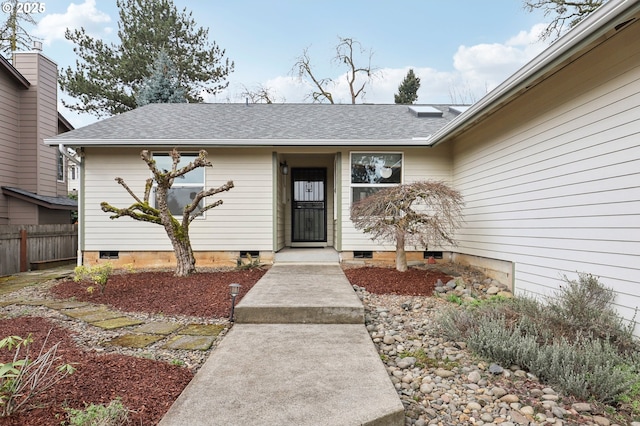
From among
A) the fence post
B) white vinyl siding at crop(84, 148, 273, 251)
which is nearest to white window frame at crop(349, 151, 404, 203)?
→ white vinyl siding at crop(84, 148, 273, 251)

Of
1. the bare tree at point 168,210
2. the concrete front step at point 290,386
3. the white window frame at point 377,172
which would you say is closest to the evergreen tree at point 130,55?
the bare tree at point 168,210

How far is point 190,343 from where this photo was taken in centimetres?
292

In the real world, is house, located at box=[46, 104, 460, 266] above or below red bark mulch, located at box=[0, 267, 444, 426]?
above

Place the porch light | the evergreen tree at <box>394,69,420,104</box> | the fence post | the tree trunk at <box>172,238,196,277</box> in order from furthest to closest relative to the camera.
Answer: the evergreen tree at <box>394,69,420,104</box> → the porch light → the fence post → the tree trunk at <box>172,238,196,277</box>

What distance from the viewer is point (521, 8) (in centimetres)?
1022

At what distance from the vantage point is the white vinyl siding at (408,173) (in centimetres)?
699

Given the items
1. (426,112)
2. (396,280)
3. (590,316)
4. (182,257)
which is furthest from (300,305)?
(426,112)

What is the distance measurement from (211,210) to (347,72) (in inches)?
524

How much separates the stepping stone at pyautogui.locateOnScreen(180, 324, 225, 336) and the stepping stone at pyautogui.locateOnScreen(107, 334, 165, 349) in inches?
9.5

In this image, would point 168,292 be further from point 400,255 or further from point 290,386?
point 400,255

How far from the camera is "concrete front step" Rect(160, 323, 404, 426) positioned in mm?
1728

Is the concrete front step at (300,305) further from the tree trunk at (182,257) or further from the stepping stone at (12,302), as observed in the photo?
the stepping stone at (12,302)

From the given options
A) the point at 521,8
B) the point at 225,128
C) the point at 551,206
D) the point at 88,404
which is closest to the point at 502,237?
the point at 551,206

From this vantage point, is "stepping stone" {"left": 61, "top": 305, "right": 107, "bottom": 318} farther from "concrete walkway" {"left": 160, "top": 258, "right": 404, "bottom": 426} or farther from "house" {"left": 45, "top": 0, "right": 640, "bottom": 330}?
"house" {"left": 45, "top": 0, "right": 640, "bottom": 330}
